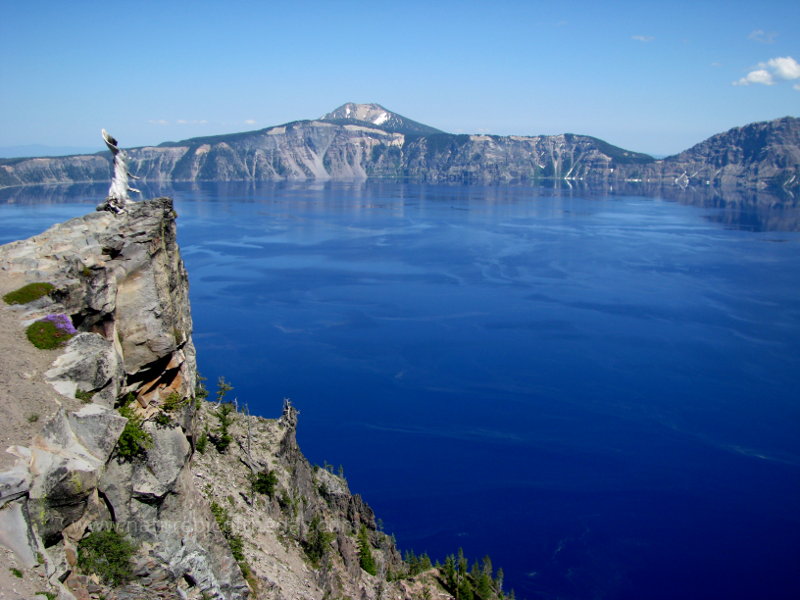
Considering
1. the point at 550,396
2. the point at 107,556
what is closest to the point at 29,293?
the point at 107,556

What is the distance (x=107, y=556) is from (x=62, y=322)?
18.2 ft

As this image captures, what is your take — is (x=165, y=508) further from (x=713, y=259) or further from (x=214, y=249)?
(x=713, y=259)

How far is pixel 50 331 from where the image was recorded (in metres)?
14.6

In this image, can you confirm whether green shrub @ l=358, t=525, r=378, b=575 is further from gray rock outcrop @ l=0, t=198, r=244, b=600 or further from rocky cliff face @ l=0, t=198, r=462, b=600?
gray rock outcrop @ l=0, t=198, r=244, b=600

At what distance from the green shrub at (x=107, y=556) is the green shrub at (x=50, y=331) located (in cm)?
456

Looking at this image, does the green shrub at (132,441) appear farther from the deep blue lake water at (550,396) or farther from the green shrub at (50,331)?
the deep blue lake water at (550,396)

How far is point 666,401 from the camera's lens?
50.8m

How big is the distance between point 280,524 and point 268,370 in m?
34.1

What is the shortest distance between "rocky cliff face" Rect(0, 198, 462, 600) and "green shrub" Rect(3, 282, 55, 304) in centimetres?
19

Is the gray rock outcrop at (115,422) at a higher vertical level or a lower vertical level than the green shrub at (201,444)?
higher

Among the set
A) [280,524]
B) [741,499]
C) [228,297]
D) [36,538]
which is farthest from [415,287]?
[36,538]

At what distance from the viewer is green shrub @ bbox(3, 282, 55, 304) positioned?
607 inches

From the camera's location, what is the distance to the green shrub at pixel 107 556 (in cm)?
1180

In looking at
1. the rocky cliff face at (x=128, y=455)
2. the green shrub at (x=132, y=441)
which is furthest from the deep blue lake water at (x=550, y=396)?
the green shrub at (x=132, y=441)
